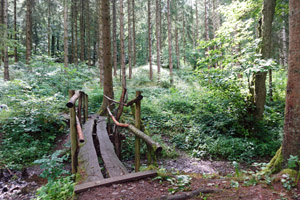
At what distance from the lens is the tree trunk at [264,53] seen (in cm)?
821

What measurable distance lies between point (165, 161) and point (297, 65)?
4753 millimetres

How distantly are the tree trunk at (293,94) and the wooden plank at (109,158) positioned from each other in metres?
3.13

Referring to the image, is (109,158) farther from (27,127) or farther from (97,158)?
(27,127)

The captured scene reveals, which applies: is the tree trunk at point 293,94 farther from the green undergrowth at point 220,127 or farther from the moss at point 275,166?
the green undergrowth at point 220,127

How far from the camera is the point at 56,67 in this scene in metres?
14.0

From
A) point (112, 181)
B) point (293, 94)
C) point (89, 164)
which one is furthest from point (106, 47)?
point (293, 94)

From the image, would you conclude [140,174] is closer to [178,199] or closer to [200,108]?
[178,199]

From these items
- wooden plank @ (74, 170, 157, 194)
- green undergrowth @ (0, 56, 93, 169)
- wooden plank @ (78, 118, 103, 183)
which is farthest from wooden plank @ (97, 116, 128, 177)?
green undergrowth @ (0, 56, 93, 169)

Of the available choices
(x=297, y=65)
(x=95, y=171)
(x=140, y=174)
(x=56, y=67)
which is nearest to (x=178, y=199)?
(x=140, y=174)

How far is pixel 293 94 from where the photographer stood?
373 cm

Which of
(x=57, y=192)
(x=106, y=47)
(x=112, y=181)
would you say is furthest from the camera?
(x=106, y=47)

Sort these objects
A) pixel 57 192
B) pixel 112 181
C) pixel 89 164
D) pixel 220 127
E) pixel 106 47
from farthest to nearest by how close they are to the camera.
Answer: pixel 106 47, pixel 220 127, pixel 89 164, pixel 112 181, pixel 57 192

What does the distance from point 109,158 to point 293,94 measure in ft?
13.2

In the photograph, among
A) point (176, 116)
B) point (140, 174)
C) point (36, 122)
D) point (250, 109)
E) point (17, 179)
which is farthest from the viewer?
point (176, 116)
